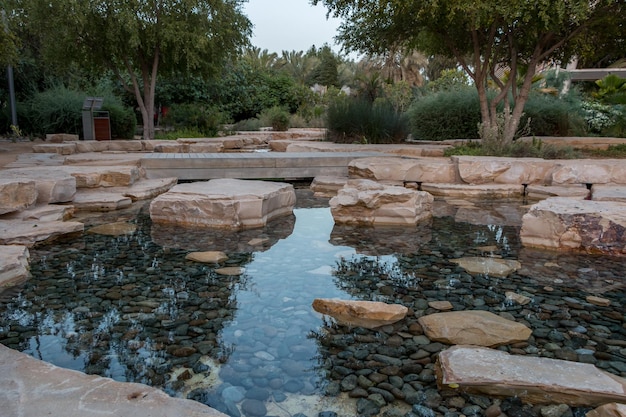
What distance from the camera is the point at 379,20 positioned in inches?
381

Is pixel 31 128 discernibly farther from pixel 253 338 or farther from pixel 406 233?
pixel 253 338

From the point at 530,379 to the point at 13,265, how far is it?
3386 mm

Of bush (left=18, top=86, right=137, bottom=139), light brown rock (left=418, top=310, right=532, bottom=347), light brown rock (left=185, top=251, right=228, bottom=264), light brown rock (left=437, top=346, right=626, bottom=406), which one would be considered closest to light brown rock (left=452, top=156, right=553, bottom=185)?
light brown rock (left=185, top=251, right=228, bottom=264)

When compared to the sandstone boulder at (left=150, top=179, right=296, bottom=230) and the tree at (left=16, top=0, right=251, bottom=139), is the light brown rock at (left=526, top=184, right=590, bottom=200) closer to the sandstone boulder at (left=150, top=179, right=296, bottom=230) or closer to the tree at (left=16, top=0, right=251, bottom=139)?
the sandstone boulder at (left=150, top=179, right=296, bottom=230)

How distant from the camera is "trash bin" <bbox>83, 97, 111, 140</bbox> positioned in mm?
11609

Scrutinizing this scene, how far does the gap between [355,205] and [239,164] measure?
301cm

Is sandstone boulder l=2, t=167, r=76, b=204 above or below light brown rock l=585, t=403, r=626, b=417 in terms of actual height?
above

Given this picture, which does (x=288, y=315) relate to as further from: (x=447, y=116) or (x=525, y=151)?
(x=447, y=116)

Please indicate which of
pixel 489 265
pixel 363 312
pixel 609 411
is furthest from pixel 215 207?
pixel 609 411

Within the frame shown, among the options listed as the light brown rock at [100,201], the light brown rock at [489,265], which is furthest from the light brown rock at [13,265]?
the light brown rock at [489,265]

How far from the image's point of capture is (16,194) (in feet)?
15.8

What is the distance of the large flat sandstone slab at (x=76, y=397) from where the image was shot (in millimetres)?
1705

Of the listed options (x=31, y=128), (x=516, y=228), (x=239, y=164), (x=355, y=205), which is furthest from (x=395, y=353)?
(x=31, y=128)

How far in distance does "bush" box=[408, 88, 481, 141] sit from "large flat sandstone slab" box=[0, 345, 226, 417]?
39.8ft
